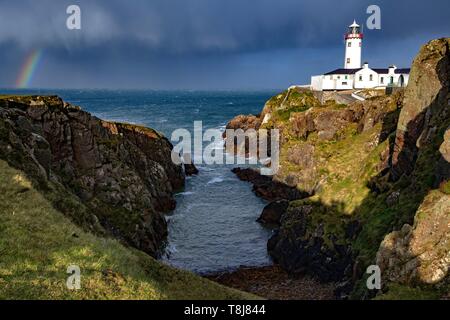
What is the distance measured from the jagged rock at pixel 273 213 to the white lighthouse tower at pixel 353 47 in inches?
3915

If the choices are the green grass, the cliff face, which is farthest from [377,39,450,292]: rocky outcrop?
the cliff face

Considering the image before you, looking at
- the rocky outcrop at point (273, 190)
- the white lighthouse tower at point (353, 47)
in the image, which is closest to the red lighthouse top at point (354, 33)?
the white lighthouse tower at point (353, 47)

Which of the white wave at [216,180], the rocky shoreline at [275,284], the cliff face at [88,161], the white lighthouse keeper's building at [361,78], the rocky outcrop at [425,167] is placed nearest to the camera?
the rocky outcrop at [425,167]

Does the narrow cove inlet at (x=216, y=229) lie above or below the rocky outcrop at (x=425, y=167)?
below

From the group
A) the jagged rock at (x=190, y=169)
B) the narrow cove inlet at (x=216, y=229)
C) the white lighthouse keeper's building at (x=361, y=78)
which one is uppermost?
the white lighthouse keeper's building at (x=361, y=78)

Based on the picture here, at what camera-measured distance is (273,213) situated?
5969 centimetres

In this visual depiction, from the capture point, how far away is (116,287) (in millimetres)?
17484

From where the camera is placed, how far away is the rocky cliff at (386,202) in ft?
87.9

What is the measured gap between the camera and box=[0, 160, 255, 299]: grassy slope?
16.7m

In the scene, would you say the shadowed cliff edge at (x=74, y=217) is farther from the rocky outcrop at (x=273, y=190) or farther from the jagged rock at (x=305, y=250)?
the rocky outcrop at (x=273, y=190)

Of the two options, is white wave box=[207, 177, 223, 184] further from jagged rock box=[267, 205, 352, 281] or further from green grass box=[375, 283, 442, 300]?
green grass box=[375, 283, 442, 300]

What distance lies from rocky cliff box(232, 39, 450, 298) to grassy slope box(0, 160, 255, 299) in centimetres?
1271

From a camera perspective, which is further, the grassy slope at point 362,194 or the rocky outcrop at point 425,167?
the grassy slope at point 362,194

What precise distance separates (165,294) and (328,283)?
26.4 m
